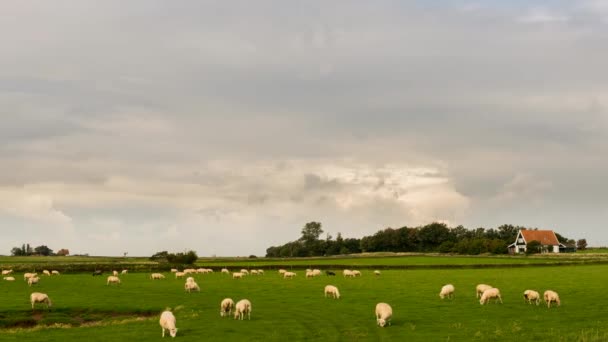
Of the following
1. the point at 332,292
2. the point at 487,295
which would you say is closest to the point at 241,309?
the point at 332,292

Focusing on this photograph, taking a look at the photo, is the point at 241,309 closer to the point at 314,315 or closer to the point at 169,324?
the point at 314,315

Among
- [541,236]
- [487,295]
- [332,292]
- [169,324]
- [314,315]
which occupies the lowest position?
[314,315]

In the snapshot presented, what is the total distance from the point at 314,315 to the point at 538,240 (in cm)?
14926

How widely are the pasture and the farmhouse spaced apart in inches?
4555

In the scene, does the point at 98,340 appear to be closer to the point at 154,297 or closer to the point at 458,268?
the point at 154,297

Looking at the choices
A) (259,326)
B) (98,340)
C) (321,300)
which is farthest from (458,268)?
(98,340)

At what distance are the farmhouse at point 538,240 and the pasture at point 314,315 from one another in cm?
11570

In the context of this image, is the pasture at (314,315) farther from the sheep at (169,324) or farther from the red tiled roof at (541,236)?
the red tiled roof at (541,236)

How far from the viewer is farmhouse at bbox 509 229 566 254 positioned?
17238cm

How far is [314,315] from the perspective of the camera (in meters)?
39.6

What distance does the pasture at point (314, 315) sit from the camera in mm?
31636

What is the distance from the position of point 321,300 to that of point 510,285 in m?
22.5

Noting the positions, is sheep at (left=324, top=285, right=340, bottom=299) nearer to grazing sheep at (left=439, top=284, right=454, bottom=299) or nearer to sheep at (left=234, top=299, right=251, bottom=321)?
grazing sheep at (left=439, top=284, right=454, bottom=299)

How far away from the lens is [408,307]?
42531mm
